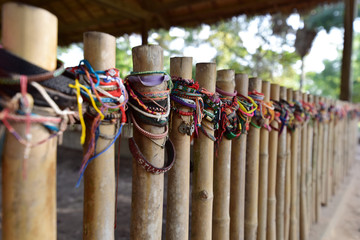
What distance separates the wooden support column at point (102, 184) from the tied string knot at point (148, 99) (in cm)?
9

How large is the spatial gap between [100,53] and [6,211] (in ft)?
1.41

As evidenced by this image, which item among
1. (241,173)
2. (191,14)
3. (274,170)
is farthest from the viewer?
(191,14)

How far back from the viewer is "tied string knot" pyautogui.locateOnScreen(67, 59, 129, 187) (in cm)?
65

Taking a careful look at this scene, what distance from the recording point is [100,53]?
27.5 inches

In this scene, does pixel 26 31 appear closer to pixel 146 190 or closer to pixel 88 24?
pixel 146 190

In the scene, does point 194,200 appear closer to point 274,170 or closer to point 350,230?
point 274,170

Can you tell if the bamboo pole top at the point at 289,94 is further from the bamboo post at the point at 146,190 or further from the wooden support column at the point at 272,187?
the bamboo post at the point at 146,190

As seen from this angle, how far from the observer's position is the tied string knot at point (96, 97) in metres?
0.65

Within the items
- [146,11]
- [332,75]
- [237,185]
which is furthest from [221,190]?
[332,75]

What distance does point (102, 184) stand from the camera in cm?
75

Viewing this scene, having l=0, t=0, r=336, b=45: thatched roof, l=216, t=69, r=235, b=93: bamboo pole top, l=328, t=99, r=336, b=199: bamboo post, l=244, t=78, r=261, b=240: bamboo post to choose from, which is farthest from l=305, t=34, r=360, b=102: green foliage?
l=216, t=69, r=235, b=93: bamboo pole top

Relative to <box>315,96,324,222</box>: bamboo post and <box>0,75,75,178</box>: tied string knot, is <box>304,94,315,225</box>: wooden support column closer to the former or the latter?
<box>315,96,324,222</box>: bamboo post

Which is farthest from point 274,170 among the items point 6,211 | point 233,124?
point 6,211

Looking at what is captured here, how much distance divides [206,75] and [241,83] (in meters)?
0.28
